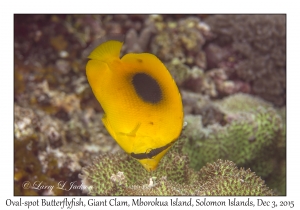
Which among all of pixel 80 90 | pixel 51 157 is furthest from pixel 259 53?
pixel 51 157

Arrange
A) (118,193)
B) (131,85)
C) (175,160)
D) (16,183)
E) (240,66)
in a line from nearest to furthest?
(131,85) < (118,193) < (175,160) < (16,183) < (240,66)

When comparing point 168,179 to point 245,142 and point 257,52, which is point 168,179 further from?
point 257,52

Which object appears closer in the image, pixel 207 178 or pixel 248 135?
pixel 207 178

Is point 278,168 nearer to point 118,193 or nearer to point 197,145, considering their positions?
point 197,145

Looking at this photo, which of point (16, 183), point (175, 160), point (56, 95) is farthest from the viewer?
point (56, 95)

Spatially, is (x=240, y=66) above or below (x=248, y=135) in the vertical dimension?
above

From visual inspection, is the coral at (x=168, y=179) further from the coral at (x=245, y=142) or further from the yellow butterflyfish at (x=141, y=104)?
the coral at (x=245, y=142)

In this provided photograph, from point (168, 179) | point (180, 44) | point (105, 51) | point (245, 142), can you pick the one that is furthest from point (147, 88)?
point (180, 44)
